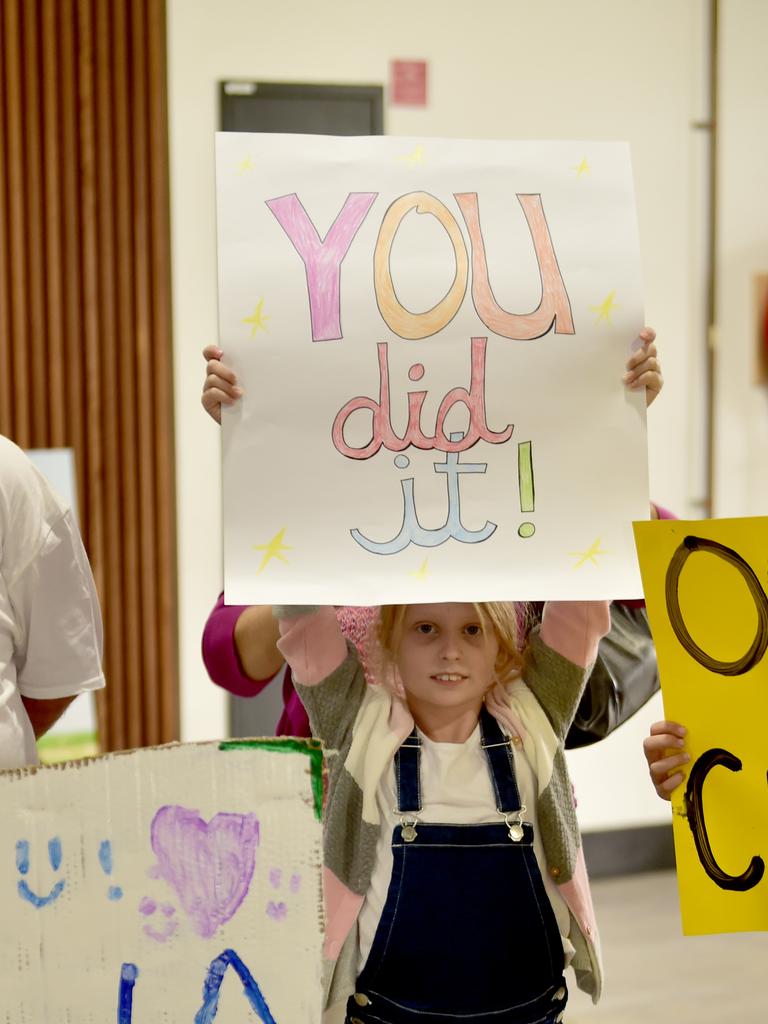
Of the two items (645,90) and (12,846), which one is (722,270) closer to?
(645,90)

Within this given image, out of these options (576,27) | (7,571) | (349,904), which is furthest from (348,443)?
(576,27)

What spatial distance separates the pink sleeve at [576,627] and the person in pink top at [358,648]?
0.07m

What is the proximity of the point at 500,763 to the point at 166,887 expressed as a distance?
465 mm

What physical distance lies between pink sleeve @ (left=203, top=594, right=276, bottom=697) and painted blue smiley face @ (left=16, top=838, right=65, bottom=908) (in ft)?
1.64

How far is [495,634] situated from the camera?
134cm

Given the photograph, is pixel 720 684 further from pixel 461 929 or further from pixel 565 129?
pixel 565 129

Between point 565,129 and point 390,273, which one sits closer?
point 390,273

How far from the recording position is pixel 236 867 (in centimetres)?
96

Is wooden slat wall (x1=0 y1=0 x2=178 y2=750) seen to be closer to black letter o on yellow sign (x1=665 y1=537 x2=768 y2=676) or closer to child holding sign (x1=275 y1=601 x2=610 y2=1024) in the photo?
child holding sign (x1=275 y1=601 x2=610 y2=1024)

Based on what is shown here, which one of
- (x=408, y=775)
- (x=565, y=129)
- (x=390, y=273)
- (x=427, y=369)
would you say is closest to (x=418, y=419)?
(x=427, y=369)

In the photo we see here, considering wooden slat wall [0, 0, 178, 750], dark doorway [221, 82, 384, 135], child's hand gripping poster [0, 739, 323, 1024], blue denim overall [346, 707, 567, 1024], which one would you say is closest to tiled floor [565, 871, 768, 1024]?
wooden slat wall [0, 0, 178, 750]

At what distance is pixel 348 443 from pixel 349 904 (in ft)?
1.63

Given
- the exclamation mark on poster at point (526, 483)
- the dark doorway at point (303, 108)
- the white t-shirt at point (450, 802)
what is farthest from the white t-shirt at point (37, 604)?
the dark doorway at point (303, 108)

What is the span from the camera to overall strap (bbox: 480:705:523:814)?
4.21ft
